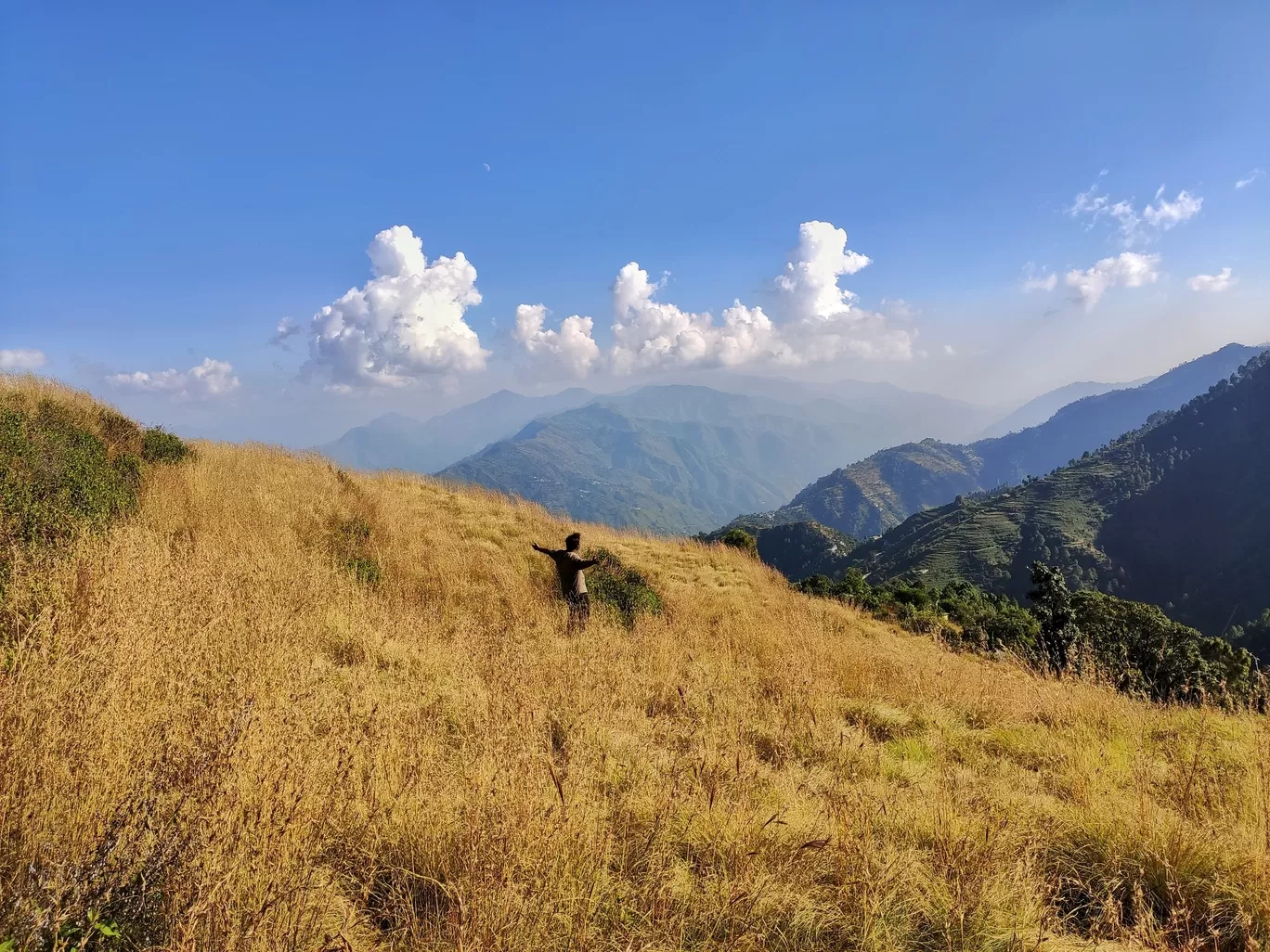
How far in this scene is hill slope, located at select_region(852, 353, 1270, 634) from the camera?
114 meters

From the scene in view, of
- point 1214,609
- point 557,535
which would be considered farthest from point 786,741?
point 1214,609

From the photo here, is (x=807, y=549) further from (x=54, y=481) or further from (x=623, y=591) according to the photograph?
(x=54, y=481)

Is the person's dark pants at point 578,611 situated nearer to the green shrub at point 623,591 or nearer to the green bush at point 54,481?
the green shrub at point 623,591

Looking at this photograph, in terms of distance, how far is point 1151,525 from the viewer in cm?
13775

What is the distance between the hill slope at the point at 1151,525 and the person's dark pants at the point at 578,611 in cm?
12410

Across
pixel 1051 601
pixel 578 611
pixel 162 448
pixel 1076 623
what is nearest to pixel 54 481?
pixel 162 448

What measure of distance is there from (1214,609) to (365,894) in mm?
152797

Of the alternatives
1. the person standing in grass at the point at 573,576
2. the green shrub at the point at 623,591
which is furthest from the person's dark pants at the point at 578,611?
the green shrub at the point at 623,591

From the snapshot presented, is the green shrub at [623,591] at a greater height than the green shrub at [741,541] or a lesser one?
greater

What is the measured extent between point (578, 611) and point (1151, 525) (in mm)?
187015

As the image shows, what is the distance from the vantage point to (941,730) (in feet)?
19.7

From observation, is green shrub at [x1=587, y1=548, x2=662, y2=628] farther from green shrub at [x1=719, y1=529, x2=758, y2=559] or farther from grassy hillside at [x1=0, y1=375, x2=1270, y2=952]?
green shrub at [x1=719, y1=529, x2=758, y2=559]

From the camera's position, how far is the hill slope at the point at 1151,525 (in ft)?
375

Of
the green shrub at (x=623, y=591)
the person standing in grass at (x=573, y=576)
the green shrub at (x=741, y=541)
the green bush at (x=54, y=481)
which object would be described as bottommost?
the green shrub at (x=741, y=541)
